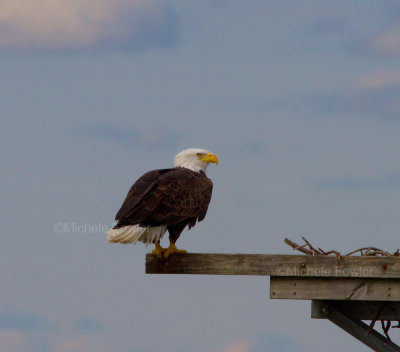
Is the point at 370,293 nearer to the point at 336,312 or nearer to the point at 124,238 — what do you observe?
the point at 336,312

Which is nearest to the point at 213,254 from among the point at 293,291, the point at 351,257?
the point at 293,291

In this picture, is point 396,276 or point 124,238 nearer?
point 396,276

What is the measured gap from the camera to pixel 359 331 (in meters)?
6.90

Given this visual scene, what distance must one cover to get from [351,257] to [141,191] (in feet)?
7.69

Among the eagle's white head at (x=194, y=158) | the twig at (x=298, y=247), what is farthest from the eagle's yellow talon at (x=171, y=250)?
the eagle's white head at (x=194, y=158)

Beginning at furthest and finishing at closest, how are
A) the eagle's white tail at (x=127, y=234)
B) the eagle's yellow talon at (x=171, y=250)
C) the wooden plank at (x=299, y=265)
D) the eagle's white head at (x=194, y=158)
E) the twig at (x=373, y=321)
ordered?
the eagle's white head at (x=194, y=158) → the eagle's yellow talon at (x=171, y=250) → the eagle's white tail at (x=127, y=234) → the twig at (x=373, y=321) → the wooden plank at (x=299, y=265)

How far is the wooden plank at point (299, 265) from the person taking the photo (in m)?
6.30

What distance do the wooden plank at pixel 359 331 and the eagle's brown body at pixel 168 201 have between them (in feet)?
5.94

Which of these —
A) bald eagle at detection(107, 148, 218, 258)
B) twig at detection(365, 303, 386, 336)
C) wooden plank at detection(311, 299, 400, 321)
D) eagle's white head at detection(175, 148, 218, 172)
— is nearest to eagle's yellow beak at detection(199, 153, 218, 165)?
eagle's white head at detection(175, 148, 218, 172)

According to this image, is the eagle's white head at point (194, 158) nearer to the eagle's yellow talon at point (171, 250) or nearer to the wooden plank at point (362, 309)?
the eagle's yellow talon at point (171, 250)

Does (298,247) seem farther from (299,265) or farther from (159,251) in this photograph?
(159,251)

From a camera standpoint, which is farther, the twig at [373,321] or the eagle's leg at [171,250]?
the eagle's leg at [171,250]

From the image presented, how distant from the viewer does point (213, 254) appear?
6.66 m

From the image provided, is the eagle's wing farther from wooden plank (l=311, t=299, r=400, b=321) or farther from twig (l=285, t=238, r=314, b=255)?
wooden plank (l=311, t=299, r=400, b=321)
